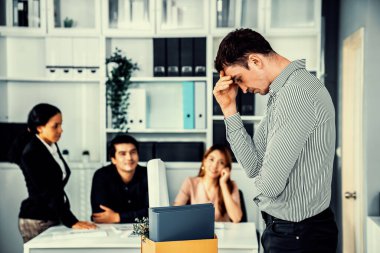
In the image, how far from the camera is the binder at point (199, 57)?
17.2 feet

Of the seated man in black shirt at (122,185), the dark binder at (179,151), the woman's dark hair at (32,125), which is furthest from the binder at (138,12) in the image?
the woman's dark hair at (32,125)

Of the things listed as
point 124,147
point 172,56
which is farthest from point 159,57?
point 124,147

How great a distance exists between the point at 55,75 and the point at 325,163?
3.80 metres

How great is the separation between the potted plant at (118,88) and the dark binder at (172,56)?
32 cm

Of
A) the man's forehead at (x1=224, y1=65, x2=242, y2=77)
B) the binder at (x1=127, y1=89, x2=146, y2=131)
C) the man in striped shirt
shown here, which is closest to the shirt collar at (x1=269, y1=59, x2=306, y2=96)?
the man in striped shirt

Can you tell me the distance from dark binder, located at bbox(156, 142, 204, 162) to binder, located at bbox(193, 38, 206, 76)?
0.60m

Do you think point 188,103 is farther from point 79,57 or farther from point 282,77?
point 282,77

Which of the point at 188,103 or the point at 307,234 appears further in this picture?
the point at 188,103

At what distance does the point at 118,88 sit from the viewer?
5.20 m

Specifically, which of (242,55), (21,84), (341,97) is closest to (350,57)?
(341,97)

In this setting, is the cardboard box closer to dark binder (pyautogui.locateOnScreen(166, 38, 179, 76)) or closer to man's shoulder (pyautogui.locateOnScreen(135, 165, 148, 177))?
man's shoulder (pyautogui.locateOnScreen(135, 165, 148, 177))

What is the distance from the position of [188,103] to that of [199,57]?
39cm

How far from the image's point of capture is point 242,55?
1.93m

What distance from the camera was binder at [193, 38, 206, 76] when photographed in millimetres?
5246
